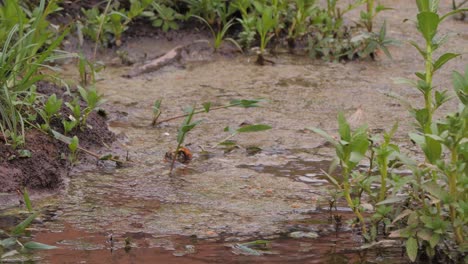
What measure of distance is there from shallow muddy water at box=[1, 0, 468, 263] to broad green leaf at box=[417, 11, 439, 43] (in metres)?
0.22

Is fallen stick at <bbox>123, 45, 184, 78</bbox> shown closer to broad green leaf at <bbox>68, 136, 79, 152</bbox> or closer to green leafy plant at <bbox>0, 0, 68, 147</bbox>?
green leafy plant at <bbox>0, 0, 68, 147</bbox>

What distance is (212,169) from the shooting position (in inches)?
147

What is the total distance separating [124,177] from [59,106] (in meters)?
0.39

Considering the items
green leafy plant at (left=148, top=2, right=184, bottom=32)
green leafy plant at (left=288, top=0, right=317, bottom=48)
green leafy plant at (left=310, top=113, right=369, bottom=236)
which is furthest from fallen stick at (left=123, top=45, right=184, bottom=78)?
green leafy plant at (left=310, top=113, right=369, bottom=236)

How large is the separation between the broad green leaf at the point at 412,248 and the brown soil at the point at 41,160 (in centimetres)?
139

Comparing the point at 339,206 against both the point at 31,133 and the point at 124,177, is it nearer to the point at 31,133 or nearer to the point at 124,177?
the point at 124,177

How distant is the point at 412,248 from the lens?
8.74 feet

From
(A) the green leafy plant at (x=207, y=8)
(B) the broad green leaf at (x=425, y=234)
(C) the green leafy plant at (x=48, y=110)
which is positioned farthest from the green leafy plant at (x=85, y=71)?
(B) the broad green leaf at (x=425, y=234)

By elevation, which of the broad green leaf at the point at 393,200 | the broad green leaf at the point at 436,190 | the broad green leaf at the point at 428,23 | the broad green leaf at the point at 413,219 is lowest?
the broad green leaf at the point at 413,219

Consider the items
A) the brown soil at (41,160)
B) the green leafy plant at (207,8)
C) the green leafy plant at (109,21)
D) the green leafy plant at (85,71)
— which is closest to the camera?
the brown soil at (41,160)

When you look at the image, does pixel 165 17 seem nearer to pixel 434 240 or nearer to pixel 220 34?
pixel 220 34

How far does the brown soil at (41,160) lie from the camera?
3.40 metres

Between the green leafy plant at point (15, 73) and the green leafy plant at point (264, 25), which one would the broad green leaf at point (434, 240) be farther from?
the green leafy plant at point (264, 25)

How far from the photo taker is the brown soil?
3.40m
